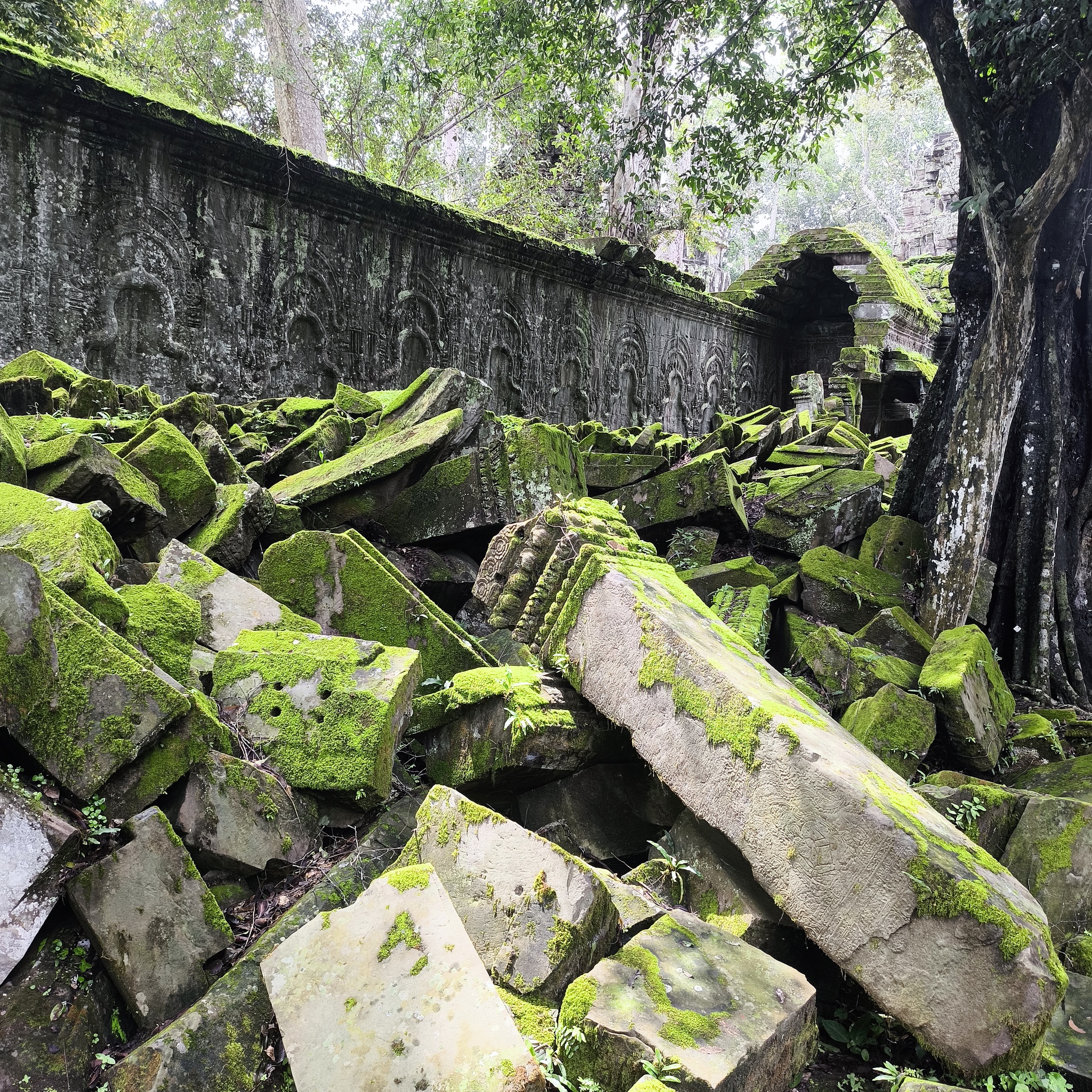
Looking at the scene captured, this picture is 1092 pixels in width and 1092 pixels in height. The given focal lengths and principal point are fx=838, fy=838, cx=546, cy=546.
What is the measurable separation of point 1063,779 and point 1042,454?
2988 mm

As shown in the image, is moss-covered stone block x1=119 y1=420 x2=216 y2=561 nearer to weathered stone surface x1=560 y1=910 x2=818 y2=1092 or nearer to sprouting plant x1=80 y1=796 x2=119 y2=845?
sprouting plant x1=80 y1=796 x2=119 y2=845

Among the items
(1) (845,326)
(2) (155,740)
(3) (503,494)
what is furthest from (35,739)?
(1) (845,326)

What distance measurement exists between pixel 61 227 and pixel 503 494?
13.2 feet

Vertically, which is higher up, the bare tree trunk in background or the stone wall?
the bare tree trunk in background

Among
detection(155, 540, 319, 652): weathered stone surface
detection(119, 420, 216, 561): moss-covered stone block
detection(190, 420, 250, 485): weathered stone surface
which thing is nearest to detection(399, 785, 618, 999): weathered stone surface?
detection(155, 540, 319, 652): weathered stone surface

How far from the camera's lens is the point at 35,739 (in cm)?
183

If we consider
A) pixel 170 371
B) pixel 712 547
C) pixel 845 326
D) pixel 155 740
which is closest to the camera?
pixel 155 740

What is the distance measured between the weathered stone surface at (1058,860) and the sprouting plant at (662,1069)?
142 cm

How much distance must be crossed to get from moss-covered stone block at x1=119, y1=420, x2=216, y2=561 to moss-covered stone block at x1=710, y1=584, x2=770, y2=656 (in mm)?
2329

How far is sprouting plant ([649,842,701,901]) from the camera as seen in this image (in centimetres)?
226

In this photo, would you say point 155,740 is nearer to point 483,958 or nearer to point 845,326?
point 483,958

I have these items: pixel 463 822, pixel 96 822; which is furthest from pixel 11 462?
pixel 463 822

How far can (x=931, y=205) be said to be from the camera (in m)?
25.9

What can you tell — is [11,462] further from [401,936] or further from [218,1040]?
[401,936]
